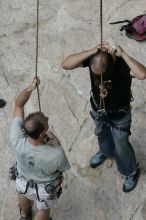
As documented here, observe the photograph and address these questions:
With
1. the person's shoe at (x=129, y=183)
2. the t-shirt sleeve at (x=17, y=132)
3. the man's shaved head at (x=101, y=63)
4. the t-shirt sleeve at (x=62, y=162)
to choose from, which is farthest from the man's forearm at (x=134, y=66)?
the person's shoe at (x=129, y=183)

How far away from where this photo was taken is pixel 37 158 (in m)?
3.75

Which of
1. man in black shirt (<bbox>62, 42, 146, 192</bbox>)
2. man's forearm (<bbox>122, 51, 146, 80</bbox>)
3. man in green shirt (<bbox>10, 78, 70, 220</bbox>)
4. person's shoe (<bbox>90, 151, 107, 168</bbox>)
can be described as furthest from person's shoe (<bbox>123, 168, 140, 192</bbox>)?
man's forearm (<bbox>122, 51, 146, 80</bbox>)

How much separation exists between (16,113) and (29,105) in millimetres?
1710

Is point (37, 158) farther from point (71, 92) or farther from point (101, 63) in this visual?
point (71, 92)

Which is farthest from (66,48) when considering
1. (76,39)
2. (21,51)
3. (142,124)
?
(142,124)

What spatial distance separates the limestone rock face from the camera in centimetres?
481

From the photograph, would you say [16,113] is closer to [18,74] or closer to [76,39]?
[18,74]

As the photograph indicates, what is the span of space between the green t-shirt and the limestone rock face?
96cm

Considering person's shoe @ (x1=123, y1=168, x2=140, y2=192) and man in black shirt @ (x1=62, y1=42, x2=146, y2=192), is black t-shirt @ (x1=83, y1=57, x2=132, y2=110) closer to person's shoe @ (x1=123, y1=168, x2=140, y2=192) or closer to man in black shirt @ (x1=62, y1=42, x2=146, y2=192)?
man in black shirt @ (x1=62, y1=42, x2=146, y2=192)

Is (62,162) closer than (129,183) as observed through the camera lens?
Yes

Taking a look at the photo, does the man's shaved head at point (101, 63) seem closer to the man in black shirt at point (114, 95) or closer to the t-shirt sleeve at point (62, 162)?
the man in black shirt at point (114, 95)

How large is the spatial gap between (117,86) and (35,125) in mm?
797

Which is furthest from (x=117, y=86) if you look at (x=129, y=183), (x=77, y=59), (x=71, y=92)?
(x=71, y=92)

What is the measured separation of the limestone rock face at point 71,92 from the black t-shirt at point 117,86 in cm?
110
